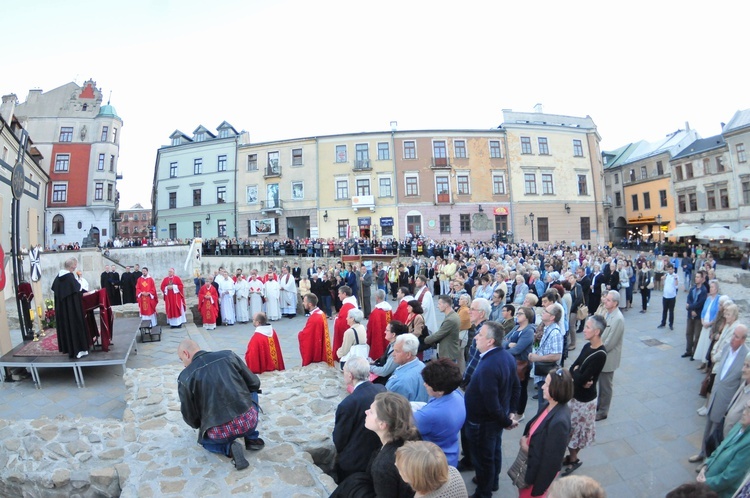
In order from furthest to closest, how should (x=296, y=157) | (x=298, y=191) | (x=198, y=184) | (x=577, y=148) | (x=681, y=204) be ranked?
(x=681, y=204) → (x=577, y=148) → (x=198, y=184) → (x=296, y=157) → (x=298, y=191)

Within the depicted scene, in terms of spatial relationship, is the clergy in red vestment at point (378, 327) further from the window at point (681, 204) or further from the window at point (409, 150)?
the window at point (681, 204)

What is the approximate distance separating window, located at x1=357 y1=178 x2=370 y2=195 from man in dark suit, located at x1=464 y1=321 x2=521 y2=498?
29.8m

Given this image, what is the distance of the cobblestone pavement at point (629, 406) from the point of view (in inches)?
173

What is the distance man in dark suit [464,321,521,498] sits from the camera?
3.82 meters

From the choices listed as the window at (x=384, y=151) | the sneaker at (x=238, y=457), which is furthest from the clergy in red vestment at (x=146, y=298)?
the window at (x=384, y=151)

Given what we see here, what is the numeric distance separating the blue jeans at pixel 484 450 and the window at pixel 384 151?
3082 cm

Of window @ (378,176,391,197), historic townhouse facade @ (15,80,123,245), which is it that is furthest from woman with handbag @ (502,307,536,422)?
historic townhouse facade @ (15,80,123,245)

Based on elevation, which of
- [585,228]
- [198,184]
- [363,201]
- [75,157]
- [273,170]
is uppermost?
[75,157]

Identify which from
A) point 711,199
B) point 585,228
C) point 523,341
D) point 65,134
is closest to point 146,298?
point 523,341

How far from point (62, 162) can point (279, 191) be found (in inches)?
743

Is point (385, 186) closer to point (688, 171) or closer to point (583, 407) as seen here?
point (688, 171)

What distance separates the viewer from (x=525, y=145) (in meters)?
34.6

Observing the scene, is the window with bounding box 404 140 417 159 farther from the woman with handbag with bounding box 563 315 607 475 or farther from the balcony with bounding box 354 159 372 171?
the woman with handbag with bounding box 563 315 607 475

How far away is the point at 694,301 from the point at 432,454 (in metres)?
7.87
